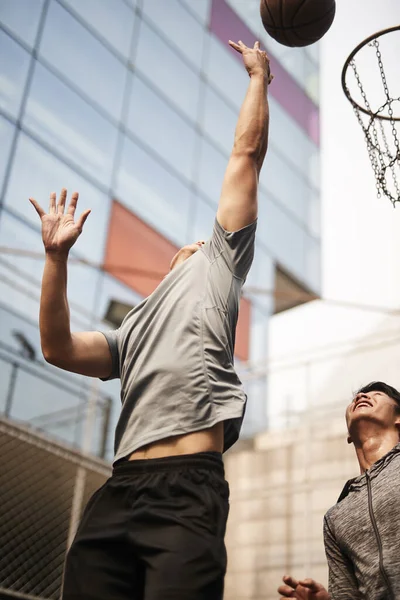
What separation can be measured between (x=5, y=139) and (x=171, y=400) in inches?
335

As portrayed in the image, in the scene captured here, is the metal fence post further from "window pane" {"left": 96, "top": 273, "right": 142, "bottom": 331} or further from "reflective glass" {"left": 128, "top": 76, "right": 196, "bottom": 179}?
"reflective glass" {"left": 128, "top": 76, "right": 196, "bottom": 179}

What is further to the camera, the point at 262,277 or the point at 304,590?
the point at 262,277

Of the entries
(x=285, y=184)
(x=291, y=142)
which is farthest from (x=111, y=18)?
(x=291, y=142)

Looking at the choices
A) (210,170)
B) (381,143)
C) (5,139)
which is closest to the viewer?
(381,143)

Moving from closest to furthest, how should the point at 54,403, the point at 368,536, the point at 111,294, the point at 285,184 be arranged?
the point at 368,536 → the point at 54,403 → the point at 111,294 → the point at 285,184

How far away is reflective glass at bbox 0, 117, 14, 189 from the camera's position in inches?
375

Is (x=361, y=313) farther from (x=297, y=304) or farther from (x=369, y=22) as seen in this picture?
(x=369, y=22)

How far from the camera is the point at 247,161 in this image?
2.18 meters

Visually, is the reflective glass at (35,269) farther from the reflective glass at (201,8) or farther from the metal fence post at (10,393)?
the reflective glass at (201,8)

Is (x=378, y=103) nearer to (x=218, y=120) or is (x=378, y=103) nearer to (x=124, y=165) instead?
(x=124, y=165)

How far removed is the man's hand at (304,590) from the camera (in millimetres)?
2580

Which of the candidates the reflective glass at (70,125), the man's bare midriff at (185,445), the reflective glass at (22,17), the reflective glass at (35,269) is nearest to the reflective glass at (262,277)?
the reflective glass at (70,125)

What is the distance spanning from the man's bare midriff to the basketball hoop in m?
3.39

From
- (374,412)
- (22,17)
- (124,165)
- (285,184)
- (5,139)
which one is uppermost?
(285,184)
